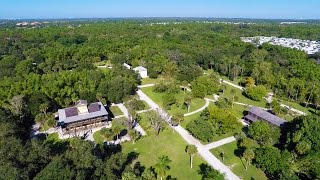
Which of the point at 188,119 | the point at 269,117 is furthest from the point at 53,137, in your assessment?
the point at 269,117

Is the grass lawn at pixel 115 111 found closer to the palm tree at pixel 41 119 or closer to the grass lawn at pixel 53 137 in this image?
the grass lawn at pixel 53 137

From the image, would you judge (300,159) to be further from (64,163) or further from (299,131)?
(64,163)

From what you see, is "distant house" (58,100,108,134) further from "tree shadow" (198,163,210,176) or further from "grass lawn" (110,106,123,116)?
"tree shadow" (198,163,210,176)

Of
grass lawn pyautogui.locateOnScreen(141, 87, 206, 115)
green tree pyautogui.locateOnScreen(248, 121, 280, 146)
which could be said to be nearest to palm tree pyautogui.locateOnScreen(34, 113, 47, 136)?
grass lawn pyautogui.locateOnScreen(141, 87, 206, 115)

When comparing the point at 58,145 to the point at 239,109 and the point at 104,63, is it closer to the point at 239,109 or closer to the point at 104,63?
the point at 239,109

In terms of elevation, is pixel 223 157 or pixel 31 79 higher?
pixel 31 79

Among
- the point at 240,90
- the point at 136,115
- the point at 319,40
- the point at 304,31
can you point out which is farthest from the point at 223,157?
the point at 304,31

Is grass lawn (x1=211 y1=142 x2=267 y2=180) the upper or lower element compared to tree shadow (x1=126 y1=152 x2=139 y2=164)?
upper
